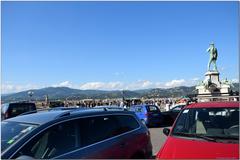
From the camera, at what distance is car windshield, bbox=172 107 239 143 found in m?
6.33

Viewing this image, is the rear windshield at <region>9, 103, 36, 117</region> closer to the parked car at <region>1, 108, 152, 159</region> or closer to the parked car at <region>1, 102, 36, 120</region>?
the parked car at <region>1, 102, 36, 120</region>

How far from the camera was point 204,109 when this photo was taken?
705 centimetres

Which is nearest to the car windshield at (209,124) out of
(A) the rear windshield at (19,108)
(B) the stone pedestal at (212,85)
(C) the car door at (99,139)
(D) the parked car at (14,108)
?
(C) the car door at (99,139)

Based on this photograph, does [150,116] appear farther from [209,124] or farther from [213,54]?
[213,54]

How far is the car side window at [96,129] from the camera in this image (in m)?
5.83

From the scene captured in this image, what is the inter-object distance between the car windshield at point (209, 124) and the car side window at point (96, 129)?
107 cm

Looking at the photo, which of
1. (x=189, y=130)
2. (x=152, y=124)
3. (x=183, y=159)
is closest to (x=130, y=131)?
(x=189, y=130)

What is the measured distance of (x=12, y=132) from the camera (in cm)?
525

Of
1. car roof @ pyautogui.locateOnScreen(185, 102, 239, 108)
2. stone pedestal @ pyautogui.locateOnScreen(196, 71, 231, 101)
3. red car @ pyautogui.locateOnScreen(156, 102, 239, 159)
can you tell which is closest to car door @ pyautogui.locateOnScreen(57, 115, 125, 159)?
red car @ pyautogui.locateOnScreen(156, 102, 239, 159)

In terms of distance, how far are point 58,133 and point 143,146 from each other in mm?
2277

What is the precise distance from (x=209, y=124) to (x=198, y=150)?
1.02 meters

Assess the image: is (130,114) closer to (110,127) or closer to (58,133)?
(110,127)

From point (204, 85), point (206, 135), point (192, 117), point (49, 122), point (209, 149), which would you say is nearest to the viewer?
point (49, 122)

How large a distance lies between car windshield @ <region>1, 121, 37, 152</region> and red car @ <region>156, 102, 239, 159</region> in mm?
2004
